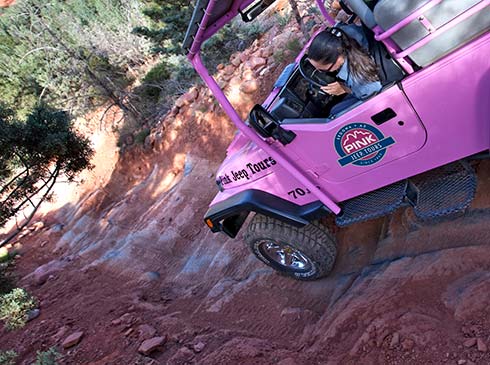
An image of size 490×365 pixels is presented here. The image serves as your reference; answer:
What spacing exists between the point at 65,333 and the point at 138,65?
1203cm

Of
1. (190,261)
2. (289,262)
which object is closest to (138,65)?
(190,261)

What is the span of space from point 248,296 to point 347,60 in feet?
7.56

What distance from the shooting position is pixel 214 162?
674 cm

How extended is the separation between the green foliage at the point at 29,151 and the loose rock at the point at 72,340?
232cm

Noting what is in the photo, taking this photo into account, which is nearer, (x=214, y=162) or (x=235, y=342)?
(x=235, y=342)

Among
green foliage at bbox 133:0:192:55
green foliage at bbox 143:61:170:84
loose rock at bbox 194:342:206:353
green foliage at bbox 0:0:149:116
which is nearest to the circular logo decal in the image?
loose rock at bbox 194:342:206:353

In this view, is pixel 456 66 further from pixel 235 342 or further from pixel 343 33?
pixel 235 342

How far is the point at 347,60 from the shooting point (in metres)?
2.50

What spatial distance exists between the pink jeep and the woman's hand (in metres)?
0.06

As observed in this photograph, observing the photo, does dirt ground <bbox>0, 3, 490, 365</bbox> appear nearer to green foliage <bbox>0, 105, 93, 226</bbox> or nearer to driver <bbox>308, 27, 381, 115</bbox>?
driver <bbox>308, 27, 381, 115</bbox>

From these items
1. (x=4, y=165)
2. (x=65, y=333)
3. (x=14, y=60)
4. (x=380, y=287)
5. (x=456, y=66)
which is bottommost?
(x=380, y=287)

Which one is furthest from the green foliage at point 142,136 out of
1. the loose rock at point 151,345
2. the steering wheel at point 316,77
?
the steering wheel at point 316,77

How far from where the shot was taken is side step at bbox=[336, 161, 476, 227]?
8.57 feet

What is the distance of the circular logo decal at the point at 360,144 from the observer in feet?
8.36
